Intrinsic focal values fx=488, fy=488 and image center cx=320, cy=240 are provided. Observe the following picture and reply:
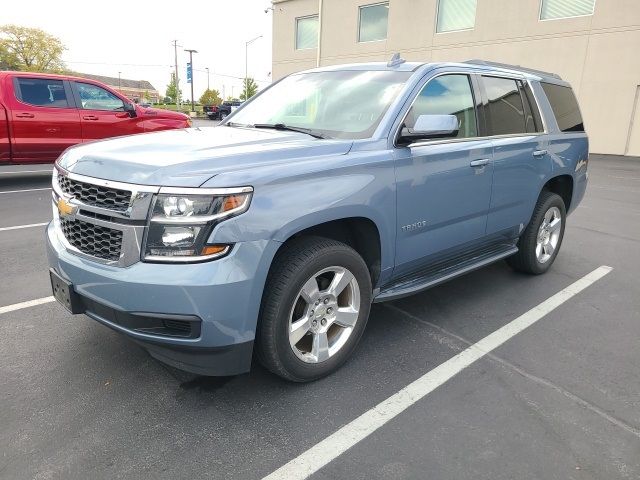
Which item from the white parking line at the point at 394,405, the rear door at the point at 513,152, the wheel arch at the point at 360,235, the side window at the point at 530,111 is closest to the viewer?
the white parking line at the point at 394,405

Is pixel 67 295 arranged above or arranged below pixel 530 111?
below

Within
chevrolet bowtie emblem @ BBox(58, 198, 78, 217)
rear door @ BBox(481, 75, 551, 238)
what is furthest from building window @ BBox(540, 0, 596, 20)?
chevrolet bowtie emblem @ BBox(58, 198, 78, 217)

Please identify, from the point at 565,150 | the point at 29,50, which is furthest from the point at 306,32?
the point at 29,50

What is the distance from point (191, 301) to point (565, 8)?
20575mm

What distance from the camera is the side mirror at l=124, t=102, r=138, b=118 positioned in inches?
388

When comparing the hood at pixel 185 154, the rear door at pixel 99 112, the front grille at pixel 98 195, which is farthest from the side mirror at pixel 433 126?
the rear door at pixel 99 112

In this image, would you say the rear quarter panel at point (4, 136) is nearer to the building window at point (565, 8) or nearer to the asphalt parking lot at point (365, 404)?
the asphalt parking lot at point (365, 404)

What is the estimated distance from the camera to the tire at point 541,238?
452 centimetres

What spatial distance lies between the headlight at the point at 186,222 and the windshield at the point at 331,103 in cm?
114

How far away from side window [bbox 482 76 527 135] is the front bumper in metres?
2.46

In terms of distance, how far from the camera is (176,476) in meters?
2.10

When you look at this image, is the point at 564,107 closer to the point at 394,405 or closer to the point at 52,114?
the point at 394,405

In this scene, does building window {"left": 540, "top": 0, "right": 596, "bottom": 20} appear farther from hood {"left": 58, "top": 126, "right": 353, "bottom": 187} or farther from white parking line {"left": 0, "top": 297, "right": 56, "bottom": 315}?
white parking line {"left": 0, "top": 297, "right": 56, "bottom": 315}

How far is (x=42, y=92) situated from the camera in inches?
346
